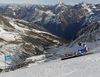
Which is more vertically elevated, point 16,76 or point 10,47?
point 16,76

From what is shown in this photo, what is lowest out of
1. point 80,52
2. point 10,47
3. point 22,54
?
point 22,54

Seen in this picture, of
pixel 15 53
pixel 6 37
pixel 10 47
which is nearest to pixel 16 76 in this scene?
pixel 15 53

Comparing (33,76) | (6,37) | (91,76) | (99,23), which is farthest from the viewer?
(6,37)

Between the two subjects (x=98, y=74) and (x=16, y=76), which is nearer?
(x=98, y=74)

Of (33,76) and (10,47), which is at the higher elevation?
(33,76)

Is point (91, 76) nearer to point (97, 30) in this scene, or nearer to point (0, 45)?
point (97, 30)

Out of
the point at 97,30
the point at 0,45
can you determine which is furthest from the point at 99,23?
the point at 0,45

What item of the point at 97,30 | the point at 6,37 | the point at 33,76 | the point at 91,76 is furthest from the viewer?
the point at 6,37

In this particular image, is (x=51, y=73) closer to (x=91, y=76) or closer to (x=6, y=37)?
(x=91, y=76)

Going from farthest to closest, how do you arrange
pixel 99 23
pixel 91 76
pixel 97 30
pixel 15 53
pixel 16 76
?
1. pixel 15 53
2. pixel 99 23
3. pixel 97 30
4. pixel 16 76
5. pixel 91 76
